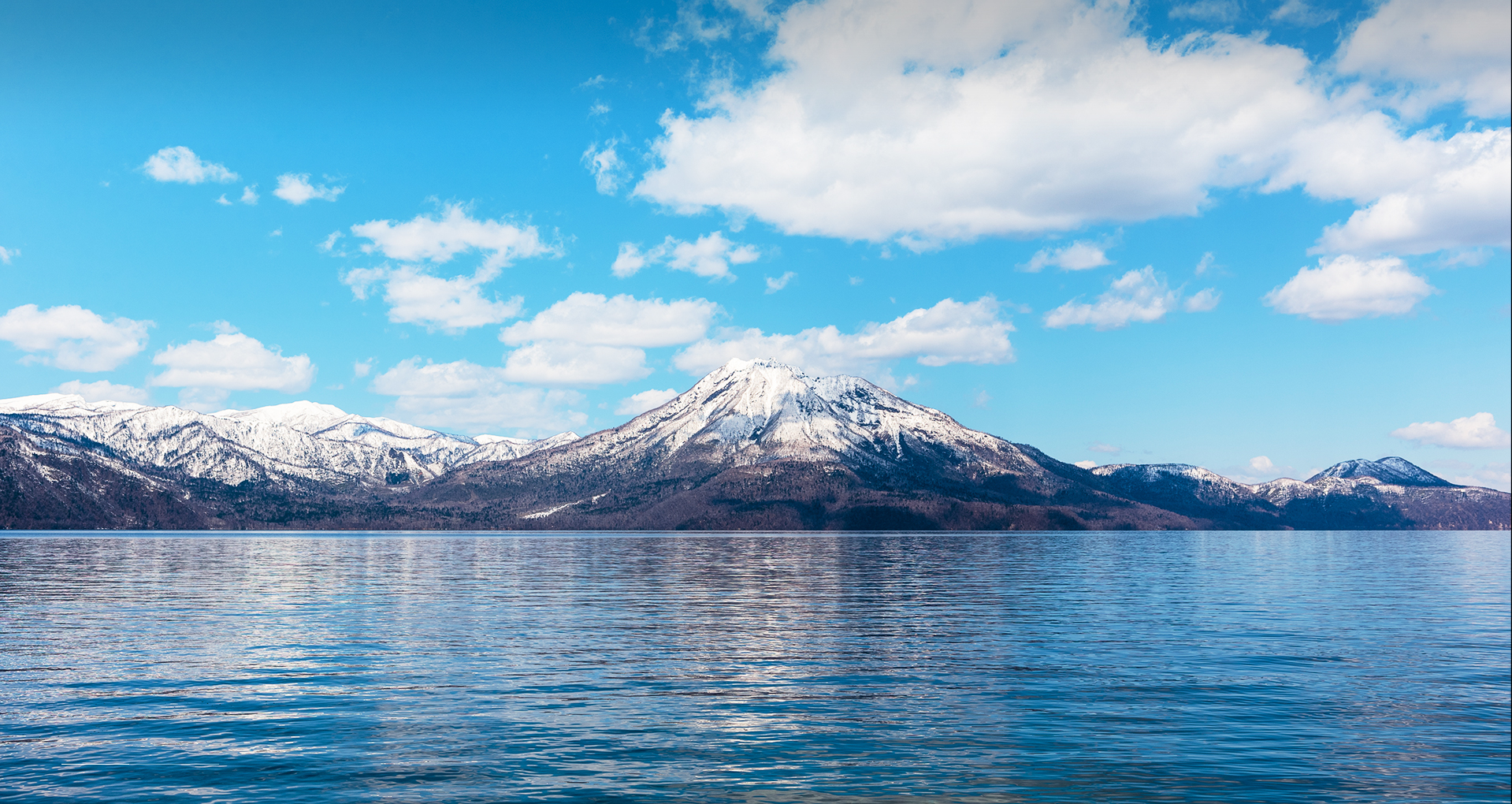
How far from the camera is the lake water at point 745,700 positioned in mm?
27469

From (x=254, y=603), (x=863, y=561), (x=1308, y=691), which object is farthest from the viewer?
(x=863, y=561)

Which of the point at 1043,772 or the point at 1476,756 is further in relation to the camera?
the point at 1476,756

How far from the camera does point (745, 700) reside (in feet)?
126

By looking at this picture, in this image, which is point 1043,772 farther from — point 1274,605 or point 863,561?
point 863,561

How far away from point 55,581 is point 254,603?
127ft

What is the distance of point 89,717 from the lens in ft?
113

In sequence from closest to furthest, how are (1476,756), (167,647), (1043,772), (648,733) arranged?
(1043,772)
(1476,756)
(648,733)
(167,647)

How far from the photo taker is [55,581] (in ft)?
335

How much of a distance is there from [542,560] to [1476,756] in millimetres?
154458

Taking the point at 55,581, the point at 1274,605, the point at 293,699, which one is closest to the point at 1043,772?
the point at 293,699

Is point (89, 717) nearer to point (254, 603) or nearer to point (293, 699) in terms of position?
point (293, 699)

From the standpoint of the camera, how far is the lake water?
27.5 m

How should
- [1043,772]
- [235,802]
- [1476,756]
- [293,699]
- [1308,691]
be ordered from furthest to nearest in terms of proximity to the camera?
[1308,691], [293,699], [1476,756], [1043,772], [235,802]

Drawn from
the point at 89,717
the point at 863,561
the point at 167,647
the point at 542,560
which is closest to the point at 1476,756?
the point at 89,717
